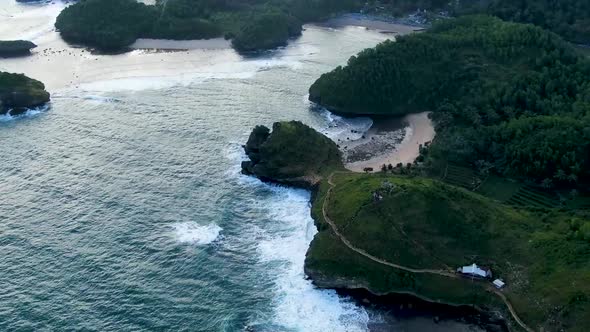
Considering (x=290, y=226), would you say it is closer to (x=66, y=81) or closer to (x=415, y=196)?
(x=415, y=196)

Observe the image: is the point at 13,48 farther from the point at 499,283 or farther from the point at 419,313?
the point at 499,283

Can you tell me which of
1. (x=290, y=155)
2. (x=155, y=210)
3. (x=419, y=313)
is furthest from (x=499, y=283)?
(x=155, y=210)

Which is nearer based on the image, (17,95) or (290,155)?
(290,155)

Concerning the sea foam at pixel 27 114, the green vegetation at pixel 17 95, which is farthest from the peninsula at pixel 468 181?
the green vegetation at pixel 17 95

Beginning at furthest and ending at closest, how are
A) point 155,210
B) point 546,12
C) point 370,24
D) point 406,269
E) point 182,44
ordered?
point 370,24 → point 182,44 → point 546,12 → point 155,210 → point 406,269

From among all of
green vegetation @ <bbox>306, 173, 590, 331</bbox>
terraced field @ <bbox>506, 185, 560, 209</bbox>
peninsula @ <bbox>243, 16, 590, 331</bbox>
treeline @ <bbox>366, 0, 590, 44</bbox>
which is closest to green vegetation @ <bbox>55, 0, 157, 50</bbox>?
peninsula @ <bbox>243, 16, 590, 331</bbox>

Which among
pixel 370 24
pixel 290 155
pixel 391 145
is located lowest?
pixel 391 145

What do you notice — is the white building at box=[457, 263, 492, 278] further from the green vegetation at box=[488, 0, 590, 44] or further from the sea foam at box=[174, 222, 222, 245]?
the green vegetation at box=[488, 0, 590, 44]

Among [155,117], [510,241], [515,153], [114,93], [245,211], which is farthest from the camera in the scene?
[114,93]

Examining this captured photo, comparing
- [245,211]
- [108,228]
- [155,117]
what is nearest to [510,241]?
[245,211]
